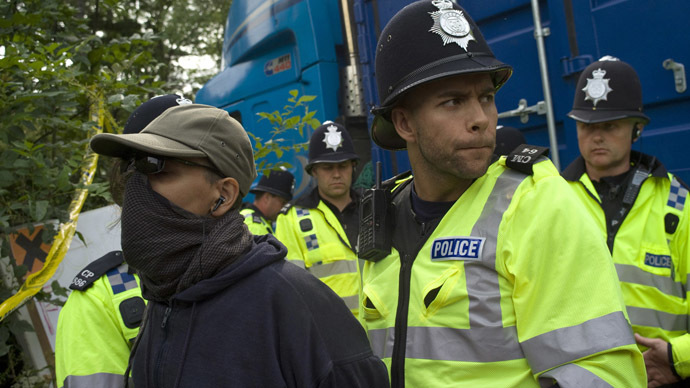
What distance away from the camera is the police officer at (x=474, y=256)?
1.22m

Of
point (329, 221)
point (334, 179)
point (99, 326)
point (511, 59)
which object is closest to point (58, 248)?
point (99, 326)

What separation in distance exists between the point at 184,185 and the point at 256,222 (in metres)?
2.95

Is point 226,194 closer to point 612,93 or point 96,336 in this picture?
point 96,336

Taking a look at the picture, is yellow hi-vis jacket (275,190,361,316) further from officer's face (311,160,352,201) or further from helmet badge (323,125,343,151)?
helmet badge (323,125,343,151)

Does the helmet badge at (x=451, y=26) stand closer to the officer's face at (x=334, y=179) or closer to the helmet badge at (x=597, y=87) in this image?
the helmet badge at (x=597, y=87)

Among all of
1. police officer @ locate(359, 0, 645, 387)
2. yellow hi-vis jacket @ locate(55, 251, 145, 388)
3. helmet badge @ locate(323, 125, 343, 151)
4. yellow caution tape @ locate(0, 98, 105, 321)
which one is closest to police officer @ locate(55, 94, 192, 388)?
yellow hi-vis jacket @ locate(55, 251, 145, 388)

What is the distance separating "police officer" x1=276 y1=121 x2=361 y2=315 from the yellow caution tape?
1.27 metres

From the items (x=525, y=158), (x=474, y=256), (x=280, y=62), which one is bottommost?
(x=474, y=256)

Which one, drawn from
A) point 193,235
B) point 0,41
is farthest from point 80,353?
point 0,41

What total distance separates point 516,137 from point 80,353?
2.39 meters

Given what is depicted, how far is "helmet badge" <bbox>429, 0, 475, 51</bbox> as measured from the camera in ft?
4.93

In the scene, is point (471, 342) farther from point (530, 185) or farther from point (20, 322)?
point (20, 322)

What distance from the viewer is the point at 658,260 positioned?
7.34 ft

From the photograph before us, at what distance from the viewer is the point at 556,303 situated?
1243 millimetres
